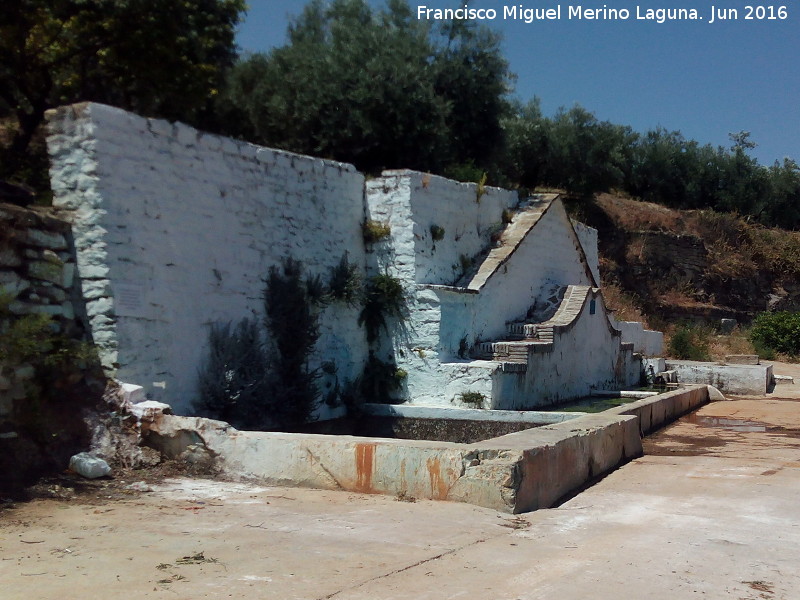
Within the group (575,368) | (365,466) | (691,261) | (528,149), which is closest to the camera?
(365,466)

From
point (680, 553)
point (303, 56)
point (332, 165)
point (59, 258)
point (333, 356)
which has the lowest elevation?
point (680, 553)

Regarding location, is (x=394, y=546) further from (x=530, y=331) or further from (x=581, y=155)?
(x=581, y=155)

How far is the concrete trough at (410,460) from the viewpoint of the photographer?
5.22 m

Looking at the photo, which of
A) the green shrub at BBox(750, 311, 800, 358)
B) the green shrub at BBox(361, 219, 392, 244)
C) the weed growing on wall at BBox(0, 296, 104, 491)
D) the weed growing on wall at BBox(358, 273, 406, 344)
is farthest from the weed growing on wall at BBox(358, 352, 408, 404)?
the green shrub at BBox(750, 311, 800, 358)

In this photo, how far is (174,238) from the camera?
765 cm

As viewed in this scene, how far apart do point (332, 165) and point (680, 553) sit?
663cm

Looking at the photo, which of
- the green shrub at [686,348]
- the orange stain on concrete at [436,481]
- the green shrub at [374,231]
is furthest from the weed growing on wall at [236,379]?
the green shrub at [686,348]

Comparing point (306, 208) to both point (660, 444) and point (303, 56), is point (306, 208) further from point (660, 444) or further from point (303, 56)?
point (303, 56)

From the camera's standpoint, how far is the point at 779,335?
22.4m

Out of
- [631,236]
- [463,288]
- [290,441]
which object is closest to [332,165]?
[463,288]

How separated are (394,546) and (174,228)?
14.7 feet

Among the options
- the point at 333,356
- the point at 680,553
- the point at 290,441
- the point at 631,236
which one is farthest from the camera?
the point at 631,236

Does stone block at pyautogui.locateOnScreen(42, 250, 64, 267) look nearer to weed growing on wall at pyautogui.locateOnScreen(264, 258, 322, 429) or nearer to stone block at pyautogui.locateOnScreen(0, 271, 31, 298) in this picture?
stone block at pyautogui.locateOnScreen(0, 271, 31, 298)

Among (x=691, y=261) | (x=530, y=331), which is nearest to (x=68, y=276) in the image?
(x=530, y=331)
